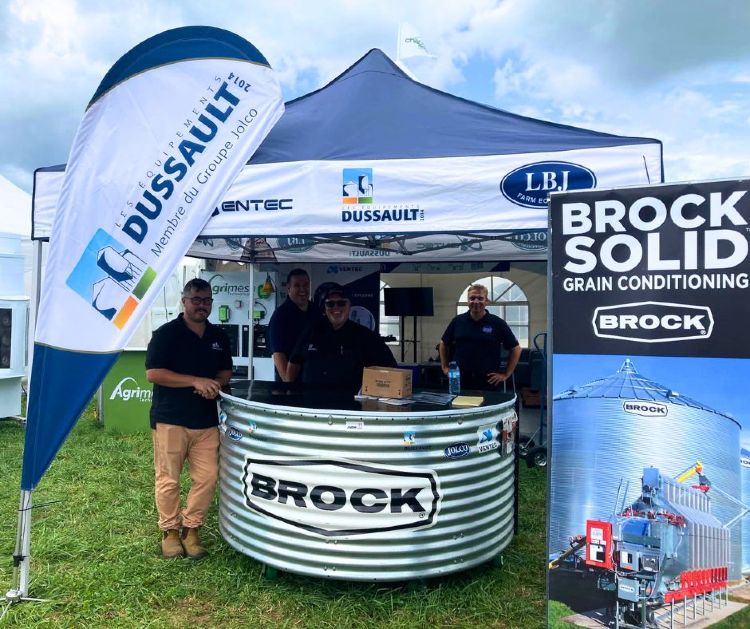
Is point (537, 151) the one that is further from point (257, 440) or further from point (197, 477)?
point (197, 477)

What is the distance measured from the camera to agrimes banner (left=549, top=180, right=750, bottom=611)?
2.19 metres

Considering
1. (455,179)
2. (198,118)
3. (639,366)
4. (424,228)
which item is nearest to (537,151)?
(455,179)

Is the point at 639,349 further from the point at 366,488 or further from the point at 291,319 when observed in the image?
the point at 291,319

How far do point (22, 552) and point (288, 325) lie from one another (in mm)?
2693

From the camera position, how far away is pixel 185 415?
369 centimetres

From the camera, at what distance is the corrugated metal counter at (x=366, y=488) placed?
307 centimetres

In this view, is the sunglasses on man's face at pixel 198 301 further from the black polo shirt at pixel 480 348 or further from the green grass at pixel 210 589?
the black polo shirt at pixel 480 348

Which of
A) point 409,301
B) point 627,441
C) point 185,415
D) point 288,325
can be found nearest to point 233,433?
point 185,415

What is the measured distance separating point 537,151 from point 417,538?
206 cm

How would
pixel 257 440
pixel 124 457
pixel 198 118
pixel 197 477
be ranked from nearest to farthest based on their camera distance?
1. pixel 198 118
2. pixel 257 440
3. pixel 197 477
4. pixel 124 457

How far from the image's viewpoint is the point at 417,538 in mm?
3102

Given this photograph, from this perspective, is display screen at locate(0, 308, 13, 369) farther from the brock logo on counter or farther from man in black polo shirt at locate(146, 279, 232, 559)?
the brock logo on counter

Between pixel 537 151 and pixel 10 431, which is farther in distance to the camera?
pixel 10 431

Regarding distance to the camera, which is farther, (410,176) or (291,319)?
(291,319)
